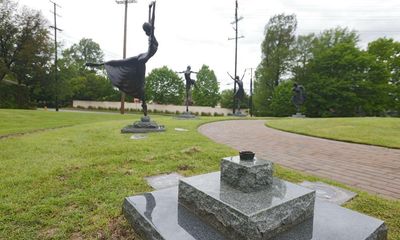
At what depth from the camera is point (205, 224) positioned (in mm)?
1904

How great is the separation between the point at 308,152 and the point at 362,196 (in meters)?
2.68

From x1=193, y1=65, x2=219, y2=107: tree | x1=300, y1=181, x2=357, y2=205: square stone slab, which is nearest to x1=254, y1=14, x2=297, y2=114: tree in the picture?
x1=193, y1=65, x2=219, y2=107: tree

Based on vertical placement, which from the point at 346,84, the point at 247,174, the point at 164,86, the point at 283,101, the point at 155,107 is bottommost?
the point at 247,174

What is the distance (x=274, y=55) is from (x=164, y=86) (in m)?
15.8

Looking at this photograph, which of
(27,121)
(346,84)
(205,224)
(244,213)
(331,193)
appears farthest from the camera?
(346,84)

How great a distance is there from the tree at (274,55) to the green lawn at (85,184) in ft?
89.0

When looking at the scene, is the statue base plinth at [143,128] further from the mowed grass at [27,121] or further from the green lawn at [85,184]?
the mowed grass at [27,121]

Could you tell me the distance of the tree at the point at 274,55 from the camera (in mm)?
29297

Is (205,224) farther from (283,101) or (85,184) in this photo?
(283,101)

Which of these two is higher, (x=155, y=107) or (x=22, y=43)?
(x=22, y=43)

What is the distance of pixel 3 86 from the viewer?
83.9ft

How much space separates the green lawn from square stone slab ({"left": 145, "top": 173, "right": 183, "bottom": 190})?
122 mm

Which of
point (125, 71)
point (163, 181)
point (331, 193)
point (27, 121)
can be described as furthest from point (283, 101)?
point (163, 181)

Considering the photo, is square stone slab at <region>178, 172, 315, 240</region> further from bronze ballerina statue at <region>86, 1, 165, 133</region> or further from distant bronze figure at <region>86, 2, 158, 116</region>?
distant bronze figure at <region>86, 2, 158, 116</region>
